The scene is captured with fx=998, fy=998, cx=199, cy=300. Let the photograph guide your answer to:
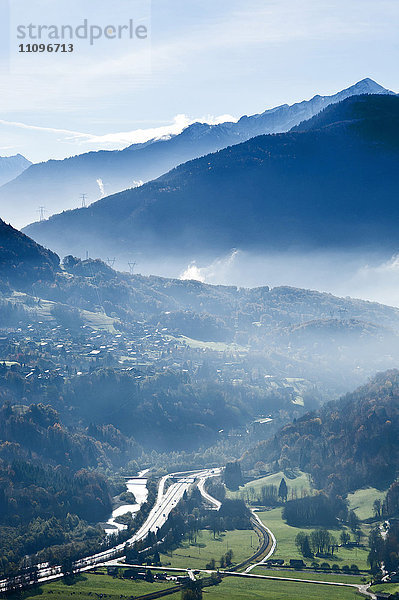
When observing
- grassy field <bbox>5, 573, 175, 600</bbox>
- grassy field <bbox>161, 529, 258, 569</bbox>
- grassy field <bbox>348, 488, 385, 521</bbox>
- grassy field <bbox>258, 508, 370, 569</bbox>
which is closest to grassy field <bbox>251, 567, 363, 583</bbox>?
grassy field <bbox>258, 508, 370, 569</bbox>

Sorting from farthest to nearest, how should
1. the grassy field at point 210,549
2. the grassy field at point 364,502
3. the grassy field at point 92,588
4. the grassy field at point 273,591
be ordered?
the grassy field at point 364,502, the grassy field at point 210,549, the grassy field at point 92,588, the grassy field at point 273,591

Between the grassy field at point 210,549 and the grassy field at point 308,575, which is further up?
the grassy field at point 210,549

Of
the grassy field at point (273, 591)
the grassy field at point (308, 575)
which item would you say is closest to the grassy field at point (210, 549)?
the grassy field at point (308, 575)

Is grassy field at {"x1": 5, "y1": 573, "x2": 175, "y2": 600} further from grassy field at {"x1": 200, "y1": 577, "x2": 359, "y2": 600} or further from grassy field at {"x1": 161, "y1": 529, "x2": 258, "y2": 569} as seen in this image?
grassy field at {"x1": 161, "y1": 529, "x2": 258, "y2": 569}

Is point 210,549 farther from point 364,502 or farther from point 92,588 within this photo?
point 364,502

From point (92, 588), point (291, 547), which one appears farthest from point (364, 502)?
point (92, 588)

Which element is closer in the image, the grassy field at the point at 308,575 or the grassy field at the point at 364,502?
the grassy field at the point at 308,575

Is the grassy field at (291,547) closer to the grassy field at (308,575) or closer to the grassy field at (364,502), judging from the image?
the grassy field at (308,575)
